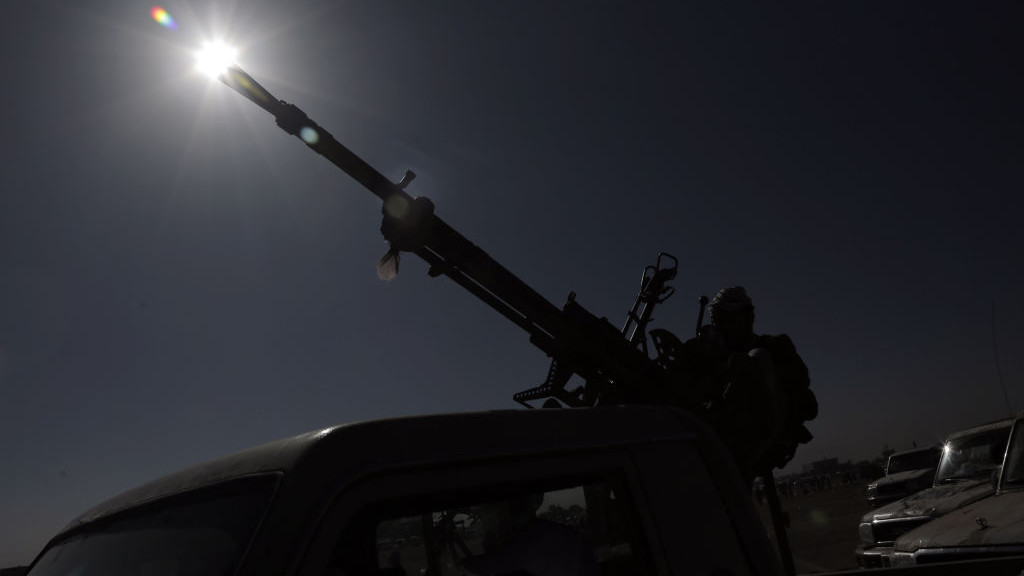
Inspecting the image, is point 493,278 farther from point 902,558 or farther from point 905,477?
point 905,477

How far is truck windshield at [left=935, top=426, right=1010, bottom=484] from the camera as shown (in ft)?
21.7

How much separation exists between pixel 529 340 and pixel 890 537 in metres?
4.34

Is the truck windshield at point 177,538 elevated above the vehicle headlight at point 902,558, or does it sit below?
above

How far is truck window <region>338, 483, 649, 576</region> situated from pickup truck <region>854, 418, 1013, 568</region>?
5.35 m

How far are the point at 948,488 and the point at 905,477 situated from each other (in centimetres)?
613

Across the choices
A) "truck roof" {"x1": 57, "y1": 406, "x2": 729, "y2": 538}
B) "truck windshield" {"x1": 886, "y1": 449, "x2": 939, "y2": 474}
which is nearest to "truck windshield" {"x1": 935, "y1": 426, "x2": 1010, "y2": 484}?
"truck windshield" {"x1": 886, "y1": 449, "x2": 939, "y2": 474}

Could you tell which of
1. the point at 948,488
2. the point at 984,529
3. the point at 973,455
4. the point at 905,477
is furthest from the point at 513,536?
the point at 905,477

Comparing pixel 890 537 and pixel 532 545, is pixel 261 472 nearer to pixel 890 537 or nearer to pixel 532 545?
pixel 532 545

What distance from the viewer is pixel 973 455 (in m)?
6.94

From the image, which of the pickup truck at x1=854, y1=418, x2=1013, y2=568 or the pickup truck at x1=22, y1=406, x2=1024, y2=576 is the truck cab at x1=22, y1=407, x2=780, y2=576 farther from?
the pickup truck at x1=854, y1=418, x2=1013, y2=568

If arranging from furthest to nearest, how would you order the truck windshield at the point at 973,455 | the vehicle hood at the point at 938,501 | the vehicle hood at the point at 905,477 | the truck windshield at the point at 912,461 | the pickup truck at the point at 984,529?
the truck windshield at the point at 912,461 → the vehicle hood at the point at 905,477 → the truck windshield at the point at 973,455 → the vehicle hood at the point at 938,501 → the pickup truck at the point at 984,529

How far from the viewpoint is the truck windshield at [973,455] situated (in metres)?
6.63

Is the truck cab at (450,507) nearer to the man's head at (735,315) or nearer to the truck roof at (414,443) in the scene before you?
the truck roof at (414,443)

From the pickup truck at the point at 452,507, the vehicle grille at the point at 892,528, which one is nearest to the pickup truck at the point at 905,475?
the vehicle grille at the point at 892,528
